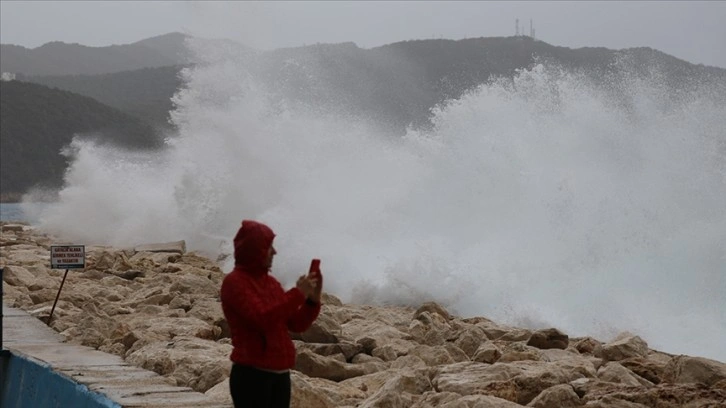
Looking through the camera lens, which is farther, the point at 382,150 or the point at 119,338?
the point at 382,150

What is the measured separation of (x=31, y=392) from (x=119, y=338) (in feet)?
5.31

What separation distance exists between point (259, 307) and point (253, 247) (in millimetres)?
237

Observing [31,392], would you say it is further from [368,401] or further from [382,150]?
[382,150]

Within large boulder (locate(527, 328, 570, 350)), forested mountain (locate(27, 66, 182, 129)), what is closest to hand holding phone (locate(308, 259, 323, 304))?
large boulder (locate(527, 328, 570, 350))

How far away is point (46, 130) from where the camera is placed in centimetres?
10550

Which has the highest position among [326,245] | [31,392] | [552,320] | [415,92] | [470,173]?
[415,92]

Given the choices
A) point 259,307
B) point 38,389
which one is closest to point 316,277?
point 259,307

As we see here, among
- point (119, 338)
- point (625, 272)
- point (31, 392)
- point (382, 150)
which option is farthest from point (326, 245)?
point (31, 392)

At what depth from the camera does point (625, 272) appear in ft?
56.9

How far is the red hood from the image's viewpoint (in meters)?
4.34

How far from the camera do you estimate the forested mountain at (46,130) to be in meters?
102

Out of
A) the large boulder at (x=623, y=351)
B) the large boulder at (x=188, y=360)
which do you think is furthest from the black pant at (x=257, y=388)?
the large boulder at (x=623, y=351)

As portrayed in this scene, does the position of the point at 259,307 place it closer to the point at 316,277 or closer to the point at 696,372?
the point at 316,277

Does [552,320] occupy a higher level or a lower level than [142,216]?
lower
